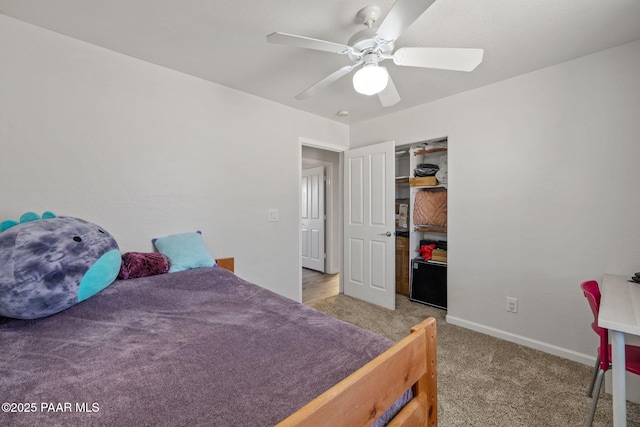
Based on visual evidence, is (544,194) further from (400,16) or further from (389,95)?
(400,16)

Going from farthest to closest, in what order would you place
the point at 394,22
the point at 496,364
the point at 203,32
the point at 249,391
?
the point at 496,364 → the point at 203,32 → the point at 394,22 → the point at 249,391

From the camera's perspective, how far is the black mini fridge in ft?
10.5

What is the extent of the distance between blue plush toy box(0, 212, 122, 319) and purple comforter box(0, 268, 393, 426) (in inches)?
2.8

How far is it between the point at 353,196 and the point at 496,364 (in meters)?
2.22

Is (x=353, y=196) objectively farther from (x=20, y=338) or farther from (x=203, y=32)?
(x=20, y=338)

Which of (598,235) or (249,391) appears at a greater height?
(598,235)

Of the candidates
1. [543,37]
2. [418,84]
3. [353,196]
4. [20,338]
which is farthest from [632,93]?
[20,338]

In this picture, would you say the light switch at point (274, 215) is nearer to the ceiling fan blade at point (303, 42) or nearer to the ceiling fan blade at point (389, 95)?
the ceiling fan blade at point (389, 95)

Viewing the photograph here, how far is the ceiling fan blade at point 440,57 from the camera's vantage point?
140cm

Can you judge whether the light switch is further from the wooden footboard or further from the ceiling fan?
the wooden footboard

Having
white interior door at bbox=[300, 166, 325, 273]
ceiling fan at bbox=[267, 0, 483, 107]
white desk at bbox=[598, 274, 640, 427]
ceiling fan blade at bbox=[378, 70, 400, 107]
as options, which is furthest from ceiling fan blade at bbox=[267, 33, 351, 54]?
white interior door at bbox=[300, 166, 325, 273]

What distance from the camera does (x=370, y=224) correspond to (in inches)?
133

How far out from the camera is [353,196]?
358 centimetres

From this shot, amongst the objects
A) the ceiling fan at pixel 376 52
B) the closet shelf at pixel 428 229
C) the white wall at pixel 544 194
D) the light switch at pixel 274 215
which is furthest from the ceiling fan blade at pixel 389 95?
the closet shelf at pixel 428 229
